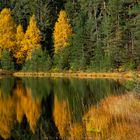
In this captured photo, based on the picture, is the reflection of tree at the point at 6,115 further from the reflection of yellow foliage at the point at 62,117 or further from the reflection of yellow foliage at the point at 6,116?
the reflection of yellow foliage at the point at 62,117

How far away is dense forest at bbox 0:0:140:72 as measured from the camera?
5966 cm

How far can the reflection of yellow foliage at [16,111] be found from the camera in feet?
70.8

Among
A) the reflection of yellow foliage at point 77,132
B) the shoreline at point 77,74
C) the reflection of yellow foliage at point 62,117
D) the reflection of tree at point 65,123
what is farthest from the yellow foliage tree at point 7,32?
the reflection of yellow foliage at point 77,132

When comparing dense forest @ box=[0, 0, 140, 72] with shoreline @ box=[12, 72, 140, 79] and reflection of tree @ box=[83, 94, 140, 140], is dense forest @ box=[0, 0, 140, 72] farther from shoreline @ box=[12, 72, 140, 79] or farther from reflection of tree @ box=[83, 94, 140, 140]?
reflection of tree @ box=[83, 94, 140, 140]

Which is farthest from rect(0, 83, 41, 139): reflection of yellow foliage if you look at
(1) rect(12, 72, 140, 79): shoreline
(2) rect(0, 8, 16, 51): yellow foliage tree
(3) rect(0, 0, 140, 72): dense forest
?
(2) rect(0, 8, 16, 51): yellow foliage tree

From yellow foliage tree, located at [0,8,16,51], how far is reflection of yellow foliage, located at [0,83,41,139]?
38551mm

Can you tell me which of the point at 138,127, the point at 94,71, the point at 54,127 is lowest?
the point at 94,71

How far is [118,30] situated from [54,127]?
42656 mm

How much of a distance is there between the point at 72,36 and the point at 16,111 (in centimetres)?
4152

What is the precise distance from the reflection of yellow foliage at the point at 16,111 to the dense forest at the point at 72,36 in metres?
25.3

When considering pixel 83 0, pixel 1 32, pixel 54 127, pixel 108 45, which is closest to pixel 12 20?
pixel 1 32

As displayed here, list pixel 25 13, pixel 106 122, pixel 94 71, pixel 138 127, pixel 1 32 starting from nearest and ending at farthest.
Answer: pixel 138 127
pixel 106 122
pixel 94 71
pixel 1 32
pixel 25 13

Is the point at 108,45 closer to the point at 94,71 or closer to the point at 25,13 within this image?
the point at 94,71

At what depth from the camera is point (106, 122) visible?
53.8 ft
